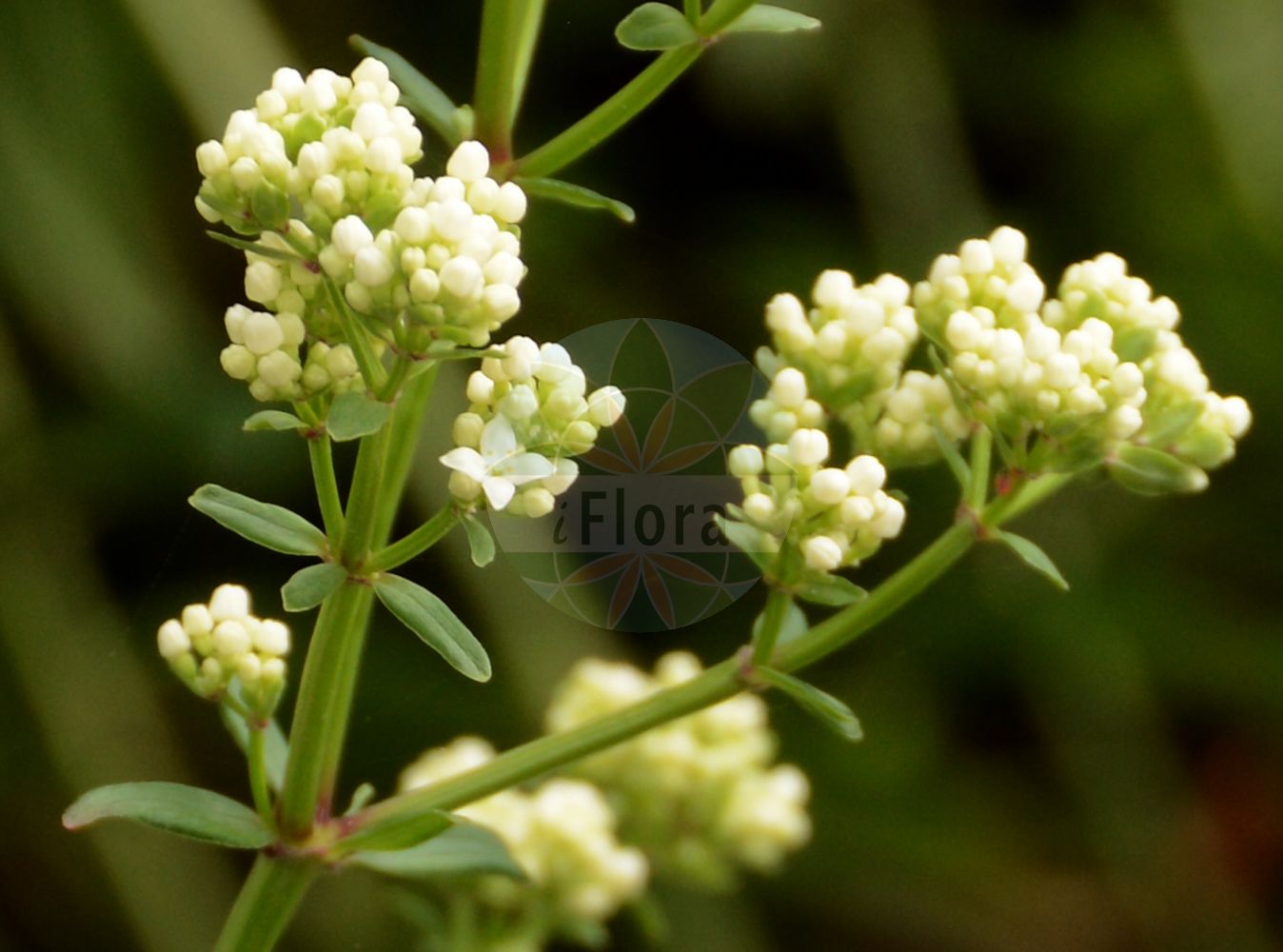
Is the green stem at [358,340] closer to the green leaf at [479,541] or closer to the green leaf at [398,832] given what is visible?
the green leaf at [479,541]

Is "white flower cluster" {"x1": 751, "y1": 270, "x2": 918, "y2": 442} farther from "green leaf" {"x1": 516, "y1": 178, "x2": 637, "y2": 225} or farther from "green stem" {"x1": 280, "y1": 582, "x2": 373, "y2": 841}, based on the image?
"green stem" {"x1": 280, "y1": 582, "x2": 373, "y2": 841}

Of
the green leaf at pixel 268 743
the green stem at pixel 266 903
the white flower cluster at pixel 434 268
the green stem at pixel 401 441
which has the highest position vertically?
the white flower cluster at pixel 434 268

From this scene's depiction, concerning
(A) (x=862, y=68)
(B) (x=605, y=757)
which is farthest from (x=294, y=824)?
(A) (x=862, y=68)

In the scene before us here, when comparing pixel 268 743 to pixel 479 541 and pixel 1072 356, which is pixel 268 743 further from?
pixel 1072 356

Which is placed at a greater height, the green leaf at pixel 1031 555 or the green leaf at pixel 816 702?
the green leaf at pixel 1031 555

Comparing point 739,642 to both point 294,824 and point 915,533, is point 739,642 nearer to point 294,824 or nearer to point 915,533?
point 915,533

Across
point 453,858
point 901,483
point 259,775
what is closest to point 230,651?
point 259,775

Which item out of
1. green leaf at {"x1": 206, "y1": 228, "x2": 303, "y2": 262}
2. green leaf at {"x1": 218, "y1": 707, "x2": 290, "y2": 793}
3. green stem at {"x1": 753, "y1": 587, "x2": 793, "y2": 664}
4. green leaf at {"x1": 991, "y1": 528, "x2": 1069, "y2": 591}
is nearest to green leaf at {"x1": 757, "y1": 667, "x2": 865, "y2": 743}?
green stem at {"x1": 753, "y1": 587, "x2": 793, "y2": 664}

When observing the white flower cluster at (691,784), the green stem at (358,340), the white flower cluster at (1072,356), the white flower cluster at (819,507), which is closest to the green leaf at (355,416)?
the green stem at (358,340)
